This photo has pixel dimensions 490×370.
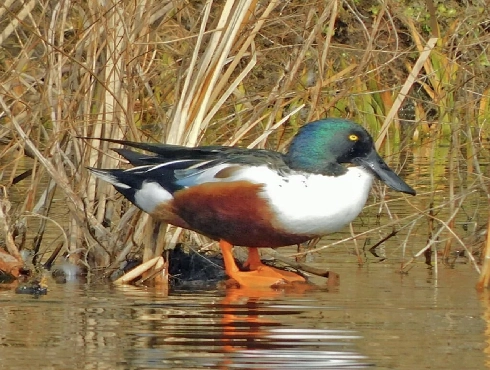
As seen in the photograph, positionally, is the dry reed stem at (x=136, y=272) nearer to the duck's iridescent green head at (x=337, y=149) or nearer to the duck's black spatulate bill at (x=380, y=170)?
the duck's iridescent green head at (x=337, y=149)

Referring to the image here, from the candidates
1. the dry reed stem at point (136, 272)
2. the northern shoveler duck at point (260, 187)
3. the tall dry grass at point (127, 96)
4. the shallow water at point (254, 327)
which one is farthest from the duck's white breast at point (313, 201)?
the dry reed stem at point (136, 272)

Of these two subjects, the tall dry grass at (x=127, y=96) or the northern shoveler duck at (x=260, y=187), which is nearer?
the northern shoveler duck at (x=260, y=187)

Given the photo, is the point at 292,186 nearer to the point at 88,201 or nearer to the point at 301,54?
the point at 301,54

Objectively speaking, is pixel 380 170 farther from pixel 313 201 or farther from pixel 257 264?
pixel 257 264

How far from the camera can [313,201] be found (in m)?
5.24

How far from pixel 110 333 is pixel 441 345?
1.03 meters

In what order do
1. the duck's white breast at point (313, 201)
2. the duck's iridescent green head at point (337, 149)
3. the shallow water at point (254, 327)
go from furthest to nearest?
1. the duck's iridescent green head at point (337, 149)
2. the duck's white breast at point (313, 201)
3. the shallow water at point (254, 327)

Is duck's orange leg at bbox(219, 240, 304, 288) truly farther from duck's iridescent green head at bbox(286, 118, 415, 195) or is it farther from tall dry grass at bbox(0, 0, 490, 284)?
duck's iridescent green head at bbox(286, 118, 415, 195)

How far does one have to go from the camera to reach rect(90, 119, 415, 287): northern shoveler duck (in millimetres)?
5266

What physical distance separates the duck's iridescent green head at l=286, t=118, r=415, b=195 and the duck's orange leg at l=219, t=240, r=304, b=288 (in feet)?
1.59

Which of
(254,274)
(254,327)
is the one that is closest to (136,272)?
(254,274)

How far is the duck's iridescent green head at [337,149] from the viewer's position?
5.42 metres

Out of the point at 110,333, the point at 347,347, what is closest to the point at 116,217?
the point at 110,333

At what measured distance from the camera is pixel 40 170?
19.7 ft
